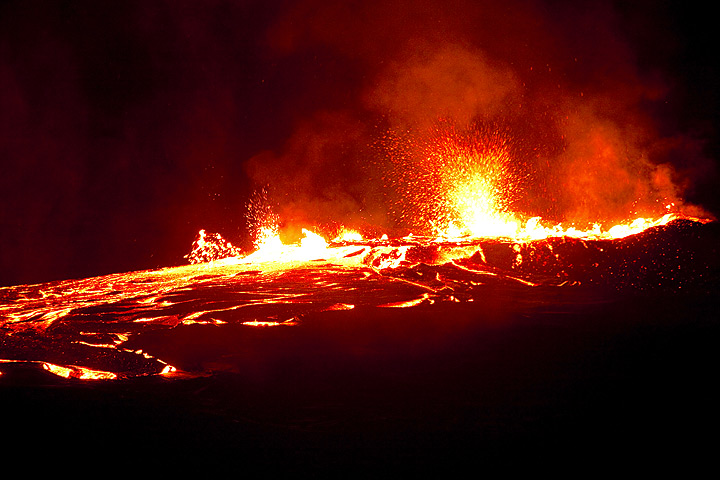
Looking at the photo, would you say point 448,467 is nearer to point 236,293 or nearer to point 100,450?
point 100,450

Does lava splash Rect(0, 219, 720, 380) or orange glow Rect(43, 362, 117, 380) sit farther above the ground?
lava splash Rect(0, 219, 720, 380)

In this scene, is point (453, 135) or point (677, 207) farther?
point (453, 135)

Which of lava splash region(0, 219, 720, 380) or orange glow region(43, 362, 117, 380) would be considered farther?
lava splash region(0, 219, 720, 380)

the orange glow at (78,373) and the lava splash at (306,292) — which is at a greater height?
the lava splash at (306,292)

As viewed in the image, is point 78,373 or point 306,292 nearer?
point 78,373

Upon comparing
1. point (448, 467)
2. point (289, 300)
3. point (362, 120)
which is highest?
point (362, 120)

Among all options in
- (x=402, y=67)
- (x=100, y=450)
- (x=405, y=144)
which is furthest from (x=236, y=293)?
(x=402, y=67)

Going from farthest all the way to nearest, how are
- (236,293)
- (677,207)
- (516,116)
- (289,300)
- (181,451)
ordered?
(516,116) < (677,207) < (236,293) < (289,300) < (181,451)

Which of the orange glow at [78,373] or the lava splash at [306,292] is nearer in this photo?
the orange glow at [78,373]

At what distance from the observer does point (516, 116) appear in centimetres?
787

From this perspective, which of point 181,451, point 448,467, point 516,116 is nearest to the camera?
point 448,467

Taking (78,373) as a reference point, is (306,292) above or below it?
above

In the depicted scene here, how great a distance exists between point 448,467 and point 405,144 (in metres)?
7.04

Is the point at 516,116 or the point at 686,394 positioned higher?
the point at 516,116
